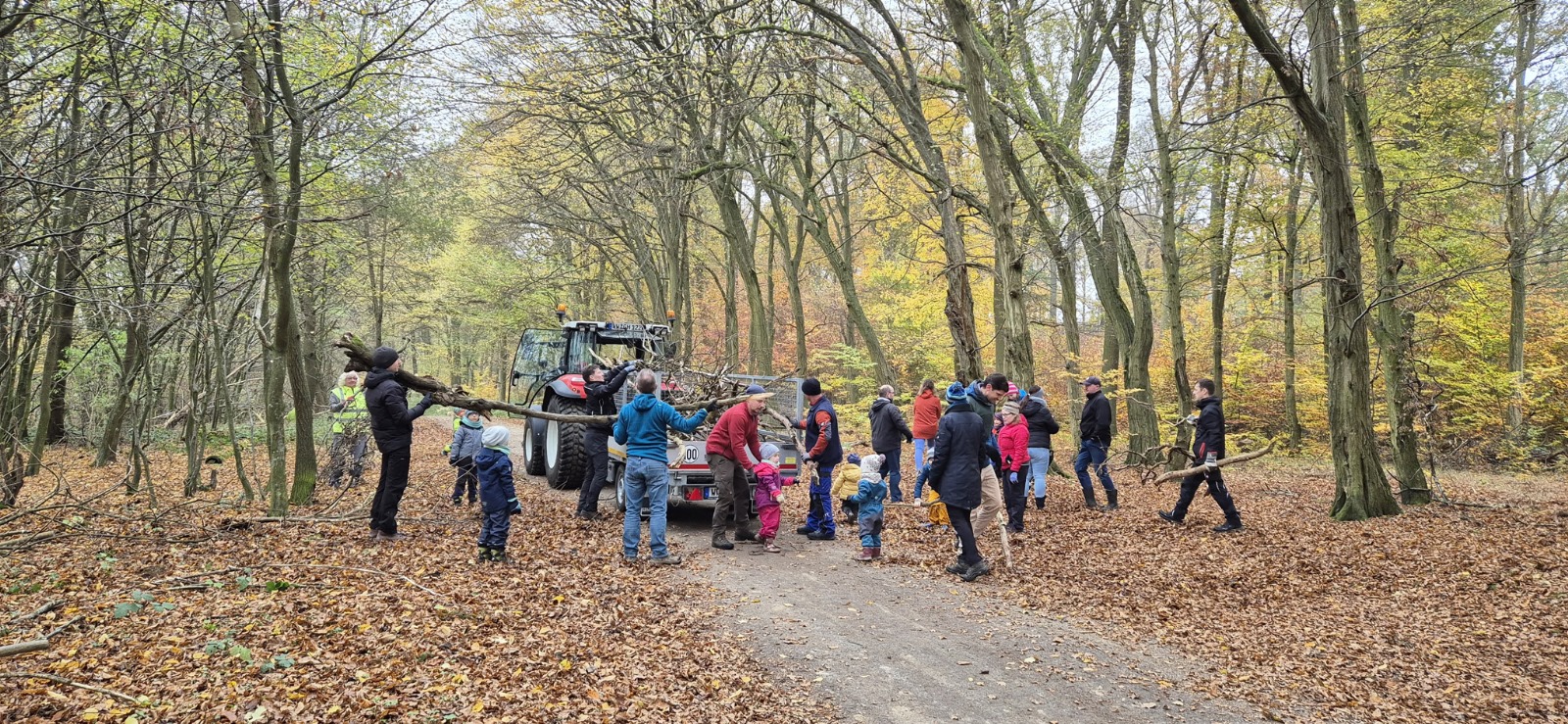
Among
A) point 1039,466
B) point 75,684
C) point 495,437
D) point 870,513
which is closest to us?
point 75,684

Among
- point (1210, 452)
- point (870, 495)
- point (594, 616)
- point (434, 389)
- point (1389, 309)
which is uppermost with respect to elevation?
point (1389, 309)

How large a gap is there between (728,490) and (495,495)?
7.35ft

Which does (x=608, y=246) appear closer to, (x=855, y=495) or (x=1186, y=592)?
(x=855, y=495)

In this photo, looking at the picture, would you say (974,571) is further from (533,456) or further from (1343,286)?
(533,456)

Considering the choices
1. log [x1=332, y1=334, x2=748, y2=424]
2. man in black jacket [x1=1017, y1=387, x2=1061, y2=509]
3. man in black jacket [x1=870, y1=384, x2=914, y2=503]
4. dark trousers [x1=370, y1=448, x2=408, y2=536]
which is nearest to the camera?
log [x1=332, y1=334, x2=748, y2=424]

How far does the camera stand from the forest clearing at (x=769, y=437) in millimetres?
4539

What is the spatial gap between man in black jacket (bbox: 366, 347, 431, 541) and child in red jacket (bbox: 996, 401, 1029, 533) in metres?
6.18

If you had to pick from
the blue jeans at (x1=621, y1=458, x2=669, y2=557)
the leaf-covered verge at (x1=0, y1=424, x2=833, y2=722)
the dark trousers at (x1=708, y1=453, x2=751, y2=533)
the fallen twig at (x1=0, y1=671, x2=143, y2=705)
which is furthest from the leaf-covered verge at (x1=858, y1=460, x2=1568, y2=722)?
the fallen twig at (x1=0, y1=671, x2=143, y2=705)

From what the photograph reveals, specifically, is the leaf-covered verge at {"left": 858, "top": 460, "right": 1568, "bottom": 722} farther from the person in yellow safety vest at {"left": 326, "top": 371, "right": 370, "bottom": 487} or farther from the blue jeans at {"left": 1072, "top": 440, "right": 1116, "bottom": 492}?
the person in yellow safety vest at {"left": 326, "top": 371, "right": 370, "bottom": 487}

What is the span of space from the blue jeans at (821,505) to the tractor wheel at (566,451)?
3583 millimetres

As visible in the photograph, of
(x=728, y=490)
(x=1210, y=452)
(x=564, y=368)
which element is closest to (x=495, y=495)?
(x=728, y=490)

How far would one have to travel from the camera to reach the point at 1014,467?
9.00 meters

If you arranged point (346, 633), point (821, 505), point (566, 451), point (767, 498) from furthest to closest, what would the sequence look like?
1. point (566, 451)
2. point (821, 505)
3. point (767, 498)
4. point (346, 633)

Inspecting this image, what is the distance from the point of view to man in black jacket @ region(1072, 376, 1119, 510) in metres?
9.99
